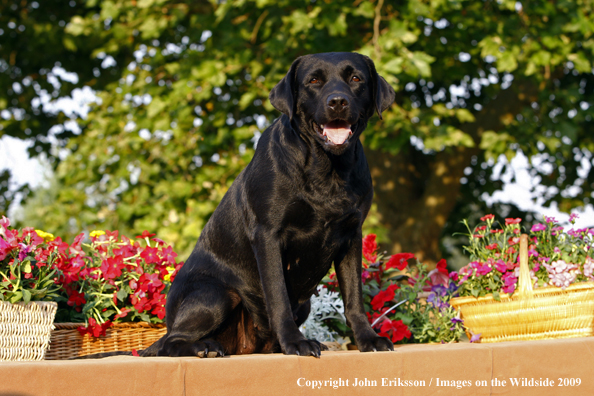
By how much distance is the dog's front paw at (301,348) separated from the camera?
89.7 inches

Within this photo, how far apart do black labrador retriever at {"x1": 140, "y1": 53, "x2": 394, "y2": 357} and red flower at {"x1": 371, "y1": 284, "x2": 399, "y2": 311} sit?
Result: 83 cm

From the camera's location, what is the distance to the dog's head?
8.70 ft

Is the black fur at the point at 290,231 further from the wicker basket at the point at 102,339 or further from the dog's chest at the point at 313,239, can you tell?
the wicker basket at the point at 102,339

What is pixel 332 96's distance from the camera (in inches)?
104

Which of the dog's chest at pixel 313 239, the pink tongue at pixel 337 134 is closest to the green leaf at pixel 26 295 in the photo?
the dog's chest at pixel 313 239

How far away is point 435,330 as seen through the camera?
3.79m

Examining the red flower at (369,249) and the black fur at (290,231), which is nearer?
the black fur at (290,231)

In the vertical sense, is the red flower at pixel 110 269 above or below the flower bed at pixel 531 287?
below

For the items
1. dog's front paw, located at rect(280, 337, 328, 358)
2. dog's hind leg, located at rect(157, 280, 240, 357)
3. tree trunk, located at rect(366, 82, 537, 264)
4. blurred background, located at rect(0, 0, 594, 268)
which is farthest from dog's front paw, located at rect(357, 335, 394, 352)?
tree trunk, located at rect(366, 82, 537, 264)

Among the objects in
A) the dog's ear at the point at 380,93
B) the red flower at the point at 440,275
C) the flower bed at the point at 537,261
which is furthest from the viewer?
the red flower at the point at 440,275

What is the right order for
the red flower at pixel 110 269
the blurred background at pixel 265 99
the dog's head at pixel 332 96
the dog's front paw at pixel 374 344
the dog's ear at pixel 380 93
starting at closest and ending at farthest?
1. the dog's front paw at pixel 374 344
2. the dog's head at pixel 332 96
3. the dog's ear at pixel 380 93
4. the red flower at pixel 110 269
5. the blurred background at pixel 265 99

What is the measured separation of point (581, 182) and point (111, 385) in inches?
383

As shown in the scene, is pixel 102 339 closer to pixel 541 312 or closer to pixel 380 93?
pixel 380 93

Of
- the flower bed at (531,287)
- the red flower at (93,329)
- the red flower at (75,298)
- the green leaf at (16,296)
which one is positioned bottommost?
the red flower at (93,329)
